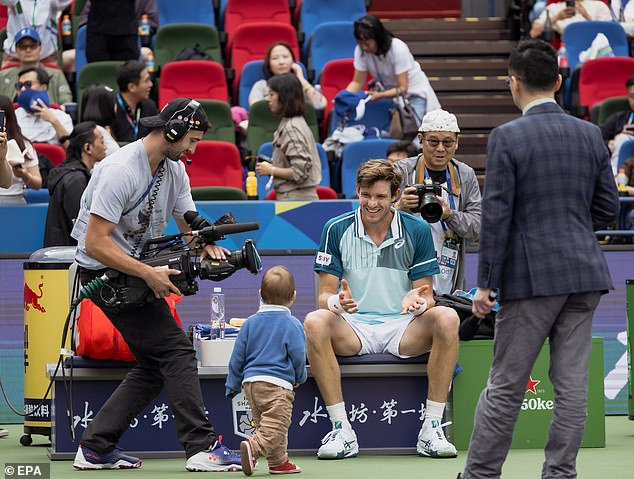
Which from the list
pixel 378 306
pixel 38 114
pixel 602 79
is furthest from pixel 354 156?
pixel 378 306

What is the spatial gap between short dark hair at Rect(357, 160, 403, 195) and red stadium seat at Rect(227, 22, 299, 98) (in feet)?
21.2

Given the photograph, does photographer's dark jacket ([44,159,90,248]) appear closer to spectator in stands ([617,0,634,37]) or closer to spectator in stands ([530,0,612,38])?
spectator in stands ([530,0,612,38])

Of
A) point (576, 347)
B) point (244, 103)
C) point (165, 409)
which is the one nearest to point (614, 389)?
point (165, 409)

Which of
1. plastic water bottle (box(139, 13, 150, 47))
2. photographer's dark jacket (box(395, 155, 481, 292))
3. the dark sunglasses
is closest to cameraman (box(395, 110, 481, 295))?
photographer's dark jacket (box(395, 155, 481, 292))

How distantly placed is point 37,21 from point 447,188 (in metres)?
6.56

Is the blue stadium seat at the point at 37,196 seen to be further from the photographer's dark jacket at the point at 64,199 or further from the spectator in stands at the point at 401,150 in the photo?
the spectator in stands at the point at 401,150

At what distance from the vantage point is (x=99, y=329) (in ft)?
21.5

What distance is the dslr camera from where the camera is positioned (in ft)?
22.5

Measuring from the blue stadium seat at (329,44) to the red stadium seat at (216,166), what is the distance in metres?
2.63

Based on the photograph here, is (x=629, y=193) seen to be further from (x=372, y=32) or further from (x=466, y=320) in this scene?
(x=466, y=320)

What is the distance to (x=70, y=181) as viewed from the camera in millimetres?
8188

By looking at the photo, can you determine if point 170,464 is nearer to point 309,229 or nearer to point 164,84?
point 309,229

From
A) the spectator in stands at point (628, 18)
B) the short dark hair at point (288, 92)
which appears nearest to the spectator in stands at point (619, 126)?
the spectator in stands at point (628, 18)

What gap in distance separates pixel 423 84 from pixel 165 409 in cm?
541
